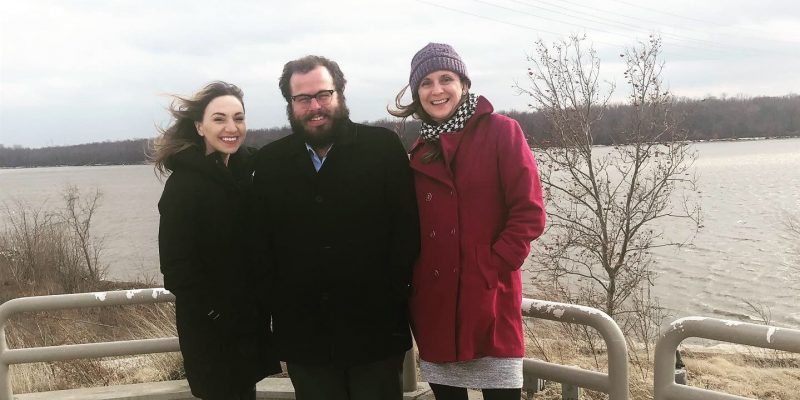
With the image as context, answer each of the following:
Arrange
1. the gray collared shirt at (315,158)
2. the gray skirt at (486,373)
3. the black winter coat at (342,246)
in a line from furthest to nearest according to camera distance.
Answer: the gray collared shirt at (315,158), the black winter coat at (342,246), the gray skirt at (486,373)

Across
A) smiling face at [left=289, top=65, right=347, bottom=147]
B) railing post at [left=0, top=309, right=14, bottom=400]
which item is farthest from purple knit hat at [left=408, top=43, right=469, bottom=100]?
railing post at [left=0, top=309, right=14, bottom=400]

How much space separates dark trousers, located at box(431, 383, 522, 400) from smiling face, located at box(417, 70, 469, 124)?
3.48ft

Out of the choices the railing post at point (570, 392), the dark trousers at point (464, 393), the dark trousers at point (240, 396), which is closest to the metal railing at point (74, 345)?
the dark trousers at point (240, 396)

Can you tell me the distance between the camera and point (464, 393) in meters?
2.67

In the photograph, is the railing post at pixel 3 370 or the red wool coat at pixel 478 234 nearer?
the red wool coat at pixel 478 234

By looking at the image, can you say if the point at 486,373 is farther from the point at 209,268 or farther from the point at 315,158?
the point at 209,268

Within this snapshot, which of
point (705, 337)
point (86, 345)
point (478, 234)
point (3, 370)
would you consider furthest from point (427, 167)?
point (3, 370)

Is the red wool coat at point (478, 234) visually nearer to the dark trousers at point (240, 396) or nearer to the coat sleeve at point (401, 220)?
the coat sleeve at point (401, 220)

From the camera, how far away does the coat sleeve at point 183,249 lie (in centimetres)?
271

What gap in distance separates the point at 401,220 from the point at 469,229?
10.7 inches

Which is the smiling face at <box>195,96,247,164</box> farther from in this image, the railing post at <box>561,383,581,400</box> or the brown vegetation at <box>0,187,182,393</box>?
the brown vegetation at <box>0,187,182,393</box>

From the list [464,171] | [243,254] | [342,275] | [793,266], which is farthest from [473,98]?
[793,266]

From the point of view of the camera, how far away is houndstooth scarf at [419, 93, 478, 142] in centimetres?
259

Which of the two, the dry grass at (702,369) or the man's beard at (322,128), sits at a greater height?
the man's beard at (322,128)
